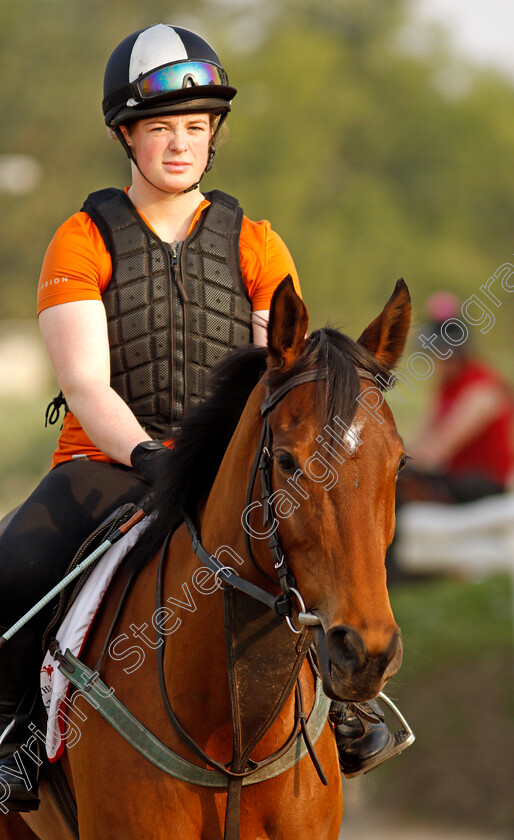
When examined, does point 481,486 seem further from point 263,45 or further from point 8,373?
point 263,45

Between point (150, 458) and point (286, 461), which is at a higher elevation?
point (150, 458)

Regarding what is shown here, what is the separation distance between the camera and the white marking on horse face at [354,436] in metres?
3.10

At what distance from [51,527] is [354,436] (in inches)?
62.0

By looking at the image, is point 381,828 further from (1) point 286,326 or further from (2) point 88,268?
(1) point 286,326

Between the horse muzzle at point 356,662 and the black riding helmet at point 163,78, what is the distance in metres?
2.32

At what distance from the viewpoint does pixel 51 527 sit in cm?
424

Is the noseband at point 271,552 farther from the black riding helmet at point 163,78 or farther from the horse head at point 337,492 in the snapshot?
the black riding helmet at point 163,78

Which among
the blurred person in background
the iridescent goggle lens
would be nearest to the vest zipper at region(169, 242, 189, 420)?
the iridescent goggle lens

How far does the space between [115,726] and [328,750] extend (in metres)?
0.73

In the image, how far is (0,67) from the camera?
109 feet

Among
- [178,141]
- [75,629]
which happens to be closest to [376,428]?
[75,629]

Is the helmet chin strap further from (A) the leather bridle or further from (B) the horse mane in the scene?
(A) the leather bridle

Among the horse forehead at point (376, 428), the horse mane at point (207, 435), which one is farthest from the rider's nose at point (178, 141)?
the horse forehead at point (376, 428)

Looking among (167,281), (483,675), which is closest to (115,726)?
(167,281)
